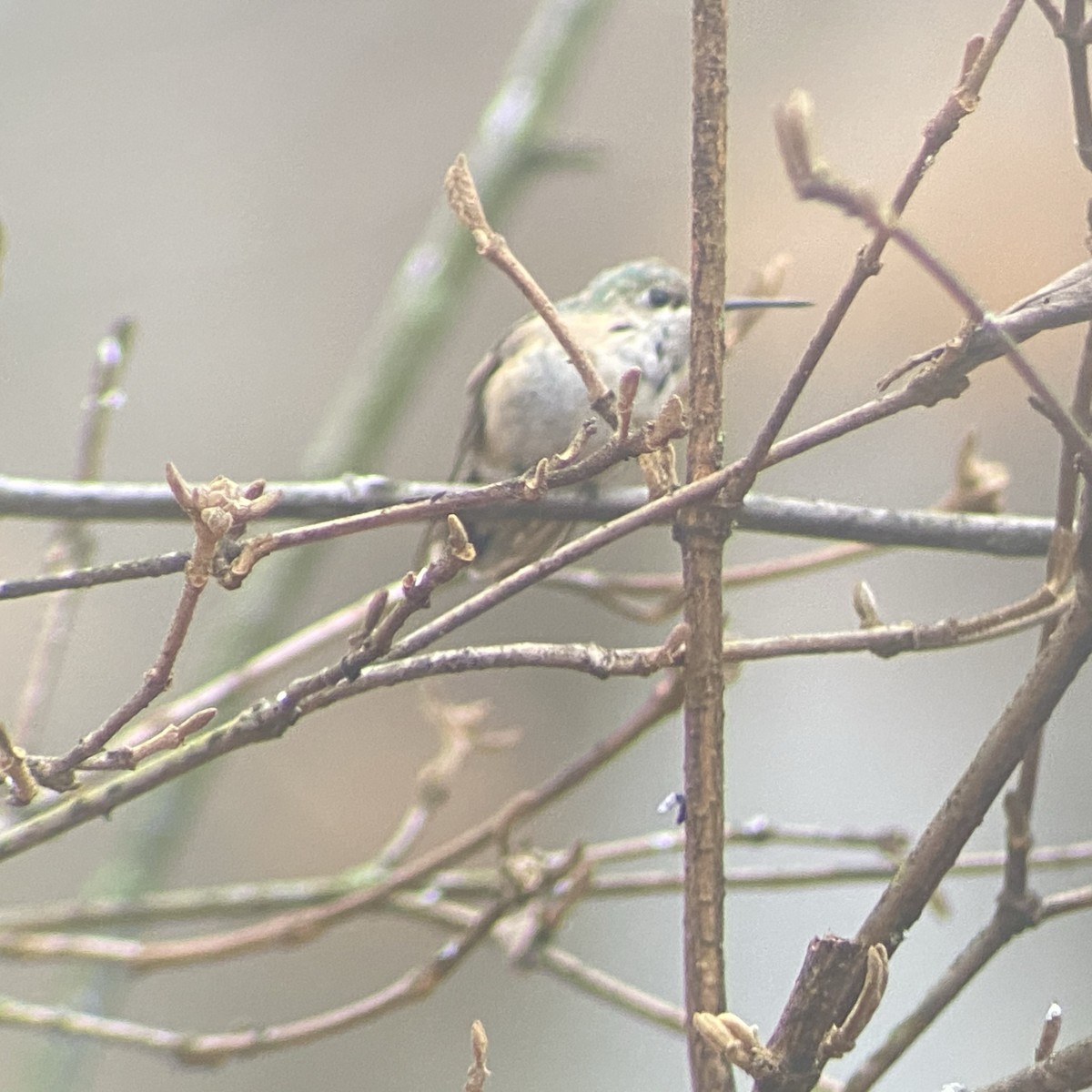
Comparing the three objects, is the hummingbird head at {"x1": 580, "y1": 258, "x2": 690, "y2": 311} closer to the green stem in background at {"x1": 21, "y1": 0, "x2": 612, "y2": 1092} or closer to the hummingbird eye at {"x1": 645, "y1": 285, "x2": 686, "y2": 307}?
the hummingbird eye at {"x1": 645, "y1": 285, "x2": 686, "y2": 307}

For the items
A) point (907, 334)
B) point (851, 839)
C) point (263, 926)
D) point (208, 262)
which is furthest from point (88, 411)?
point (208, 262)

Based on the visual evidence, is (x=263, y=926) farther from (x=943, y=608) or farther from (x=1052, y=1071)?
(x=943, y=608)

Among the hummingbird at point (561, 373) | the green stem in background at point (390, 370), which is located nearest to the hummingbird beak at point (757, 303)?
the hummingbird at point (561, 373)

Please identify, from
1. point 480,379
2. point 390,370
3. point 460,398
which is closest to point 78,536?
point 480,379

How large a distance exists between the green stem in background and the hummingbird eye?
0.21 m

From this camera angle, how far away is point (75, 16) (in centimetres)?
158

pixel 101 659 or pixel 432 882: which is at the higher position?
pixel 101 659

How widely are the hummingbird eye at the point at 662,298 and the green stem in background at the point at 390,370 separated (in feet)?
0.69

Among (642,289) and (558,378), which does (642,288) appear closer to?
(642,289)

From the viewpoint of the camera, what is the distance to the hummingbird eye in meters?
0.83

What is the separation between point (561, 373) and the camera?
77cm

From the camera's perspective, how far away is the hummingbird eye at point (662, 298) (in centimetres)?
83

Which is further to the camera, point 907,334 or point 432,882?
point 907,334

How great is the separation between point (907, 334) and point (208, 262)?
2.80 ft
